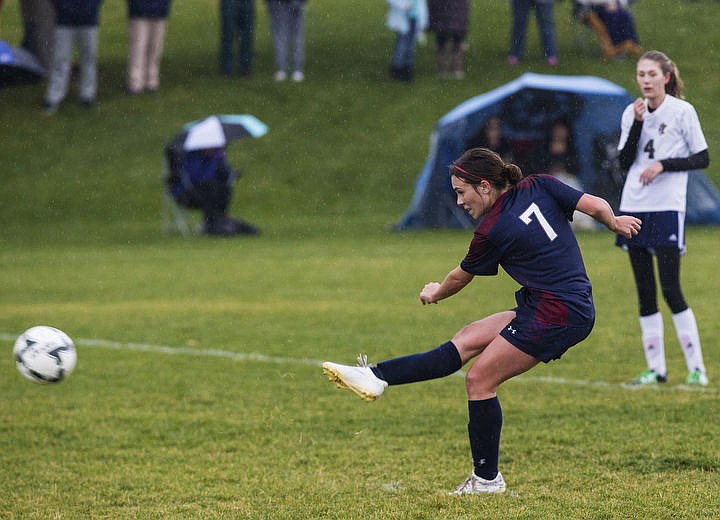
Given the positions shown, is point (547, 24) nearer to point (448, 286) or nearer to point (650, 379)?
point (650, 379)

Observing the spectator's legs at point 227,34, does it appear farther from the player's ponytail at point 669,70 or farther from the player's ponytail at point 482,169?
the player's ponytail at point 482,169

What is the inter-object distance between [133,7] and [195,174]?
233 inches

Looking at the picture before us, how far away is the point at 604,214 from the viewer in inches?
192

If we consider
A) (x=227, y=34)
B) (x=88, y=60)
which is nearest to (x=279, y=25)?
(x=227, y=34)

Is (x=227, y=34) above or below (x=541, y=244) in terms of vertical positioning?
below

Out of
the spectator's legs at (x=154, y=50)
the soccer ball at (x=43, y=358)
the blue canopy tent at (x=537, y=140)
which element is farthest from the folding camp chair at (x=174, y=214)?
the soccer ball at (x=43, y=358)

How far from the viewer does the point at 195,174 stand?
18.2 meters

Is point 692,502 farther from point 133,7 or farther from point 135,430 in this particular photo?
point 133,7

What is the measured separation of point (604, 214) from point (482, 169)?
0.54 meters

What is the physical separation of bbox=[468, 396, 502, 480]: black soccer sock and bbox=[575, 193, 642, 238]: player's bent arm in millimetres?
908

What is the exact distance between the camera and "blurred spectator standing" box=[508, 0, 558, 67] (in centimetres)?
2378

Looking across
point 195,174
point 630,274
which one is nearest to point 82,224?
point 195,174

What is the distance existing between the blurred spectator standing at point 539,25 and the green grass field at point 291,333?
398 millimetres

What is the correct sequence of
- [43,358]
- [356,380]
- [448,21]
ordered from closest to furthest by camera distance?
[356,380]
[43,358]
[448,21]
